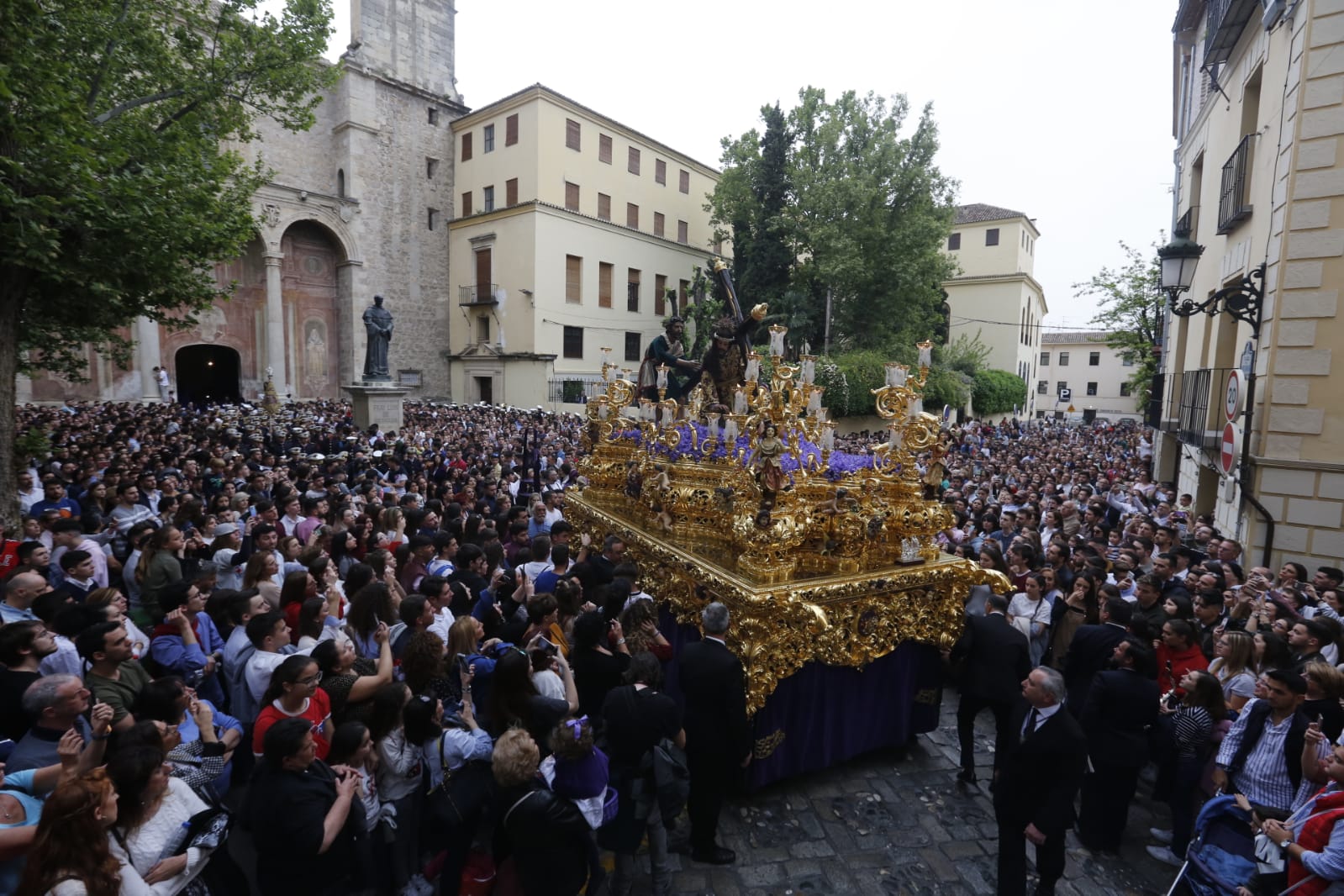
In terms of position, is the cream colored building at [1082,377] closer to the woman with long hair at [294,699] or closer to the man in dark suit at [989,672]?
the man in dark suit at [989,672]

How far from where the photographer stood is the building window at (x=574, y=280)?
32.8m

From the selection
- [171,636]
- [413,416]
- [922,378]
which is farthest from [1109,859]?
[413,416]

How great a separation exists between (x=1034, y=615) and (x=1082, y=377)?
201 feet

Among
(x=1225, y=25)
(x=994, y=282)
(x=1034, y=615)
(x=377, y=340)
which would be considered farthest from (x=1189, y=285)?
(x=994, y=282)

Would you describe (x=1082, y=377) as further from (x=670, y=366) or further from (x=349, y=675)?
(x=349, y=675)

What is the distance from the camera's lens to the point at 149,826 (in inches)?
106

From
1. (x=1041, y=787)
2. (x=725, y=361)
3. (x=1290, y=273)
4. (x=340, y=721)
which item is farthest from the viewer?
(x=725, y=361)

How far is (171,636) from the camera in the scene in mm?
4336

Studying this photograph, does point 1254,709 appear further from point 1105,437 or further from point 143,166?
point 1105,437

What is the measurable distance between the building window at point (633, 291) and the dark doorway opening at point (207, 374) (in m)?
19.0

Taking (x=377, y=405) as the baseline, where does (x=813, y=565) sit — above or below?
below

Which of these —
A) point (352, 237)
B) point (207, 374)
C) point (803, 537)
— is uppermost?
point (352, 237)

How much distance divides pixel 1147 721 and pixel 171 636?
651 cm

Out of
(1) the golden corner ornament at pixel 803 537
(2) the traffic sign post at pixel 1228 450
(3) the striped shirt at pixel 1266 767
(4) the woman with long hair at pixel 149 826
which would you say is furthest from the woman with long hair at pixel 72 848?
(2) the traffic sign post at pixel 1228 450
